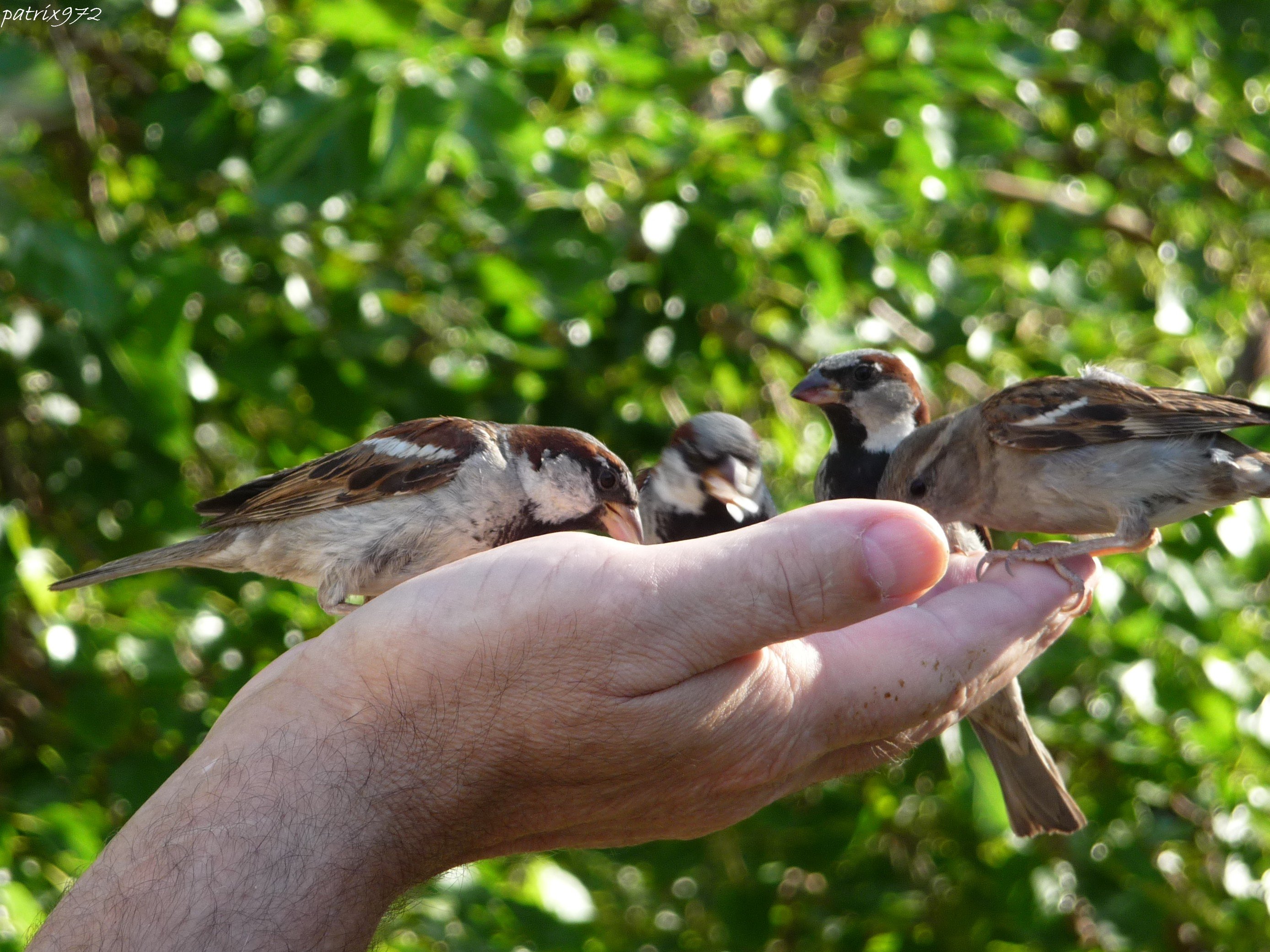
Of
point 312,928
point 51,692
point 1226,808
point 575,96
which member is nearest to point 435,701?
point 312,928

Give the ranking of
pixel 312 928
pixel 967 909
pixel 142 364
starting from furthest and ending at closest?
pixel 967 909, pixel 142 364, pixel 312 928

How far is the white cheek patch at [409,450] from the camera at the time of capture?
7.52 feet

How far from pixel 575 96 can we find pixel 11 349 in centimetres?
145

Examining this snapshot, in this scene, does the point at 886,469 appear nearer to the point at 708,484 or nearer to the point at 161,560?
the point at 708,484

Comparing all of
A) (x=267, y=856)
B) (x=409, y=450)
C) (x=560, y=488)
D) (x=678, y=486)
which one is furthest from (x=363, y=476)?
(x=267, y=856)

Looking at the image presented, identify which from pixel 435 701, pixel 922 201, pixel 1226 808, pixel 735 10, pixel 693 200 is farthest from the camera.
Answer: pixel 735 10

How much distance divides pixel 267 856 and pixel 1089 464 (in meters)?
1.67

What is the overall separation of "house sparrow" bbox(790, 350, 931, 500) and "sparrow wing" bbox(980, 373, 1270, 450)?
13.8 inches

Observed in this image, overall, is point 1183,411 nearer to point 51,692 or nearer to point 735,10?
point 735,10

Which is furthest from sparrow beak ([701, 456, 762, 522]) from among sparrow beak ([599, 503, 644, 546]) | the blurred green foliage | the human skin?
the human skin

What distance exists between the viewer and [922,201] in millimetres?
3066

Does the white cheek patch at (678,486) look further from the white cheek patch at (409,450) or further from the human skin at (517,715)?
the human skin at (517,715)

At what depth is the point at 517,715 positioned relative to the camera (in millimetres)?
1638

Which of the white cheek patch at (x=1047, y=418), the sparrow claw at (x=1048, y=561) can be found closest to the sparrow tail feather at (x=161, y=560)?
the sparrow claw at (x=1048, y=561)
